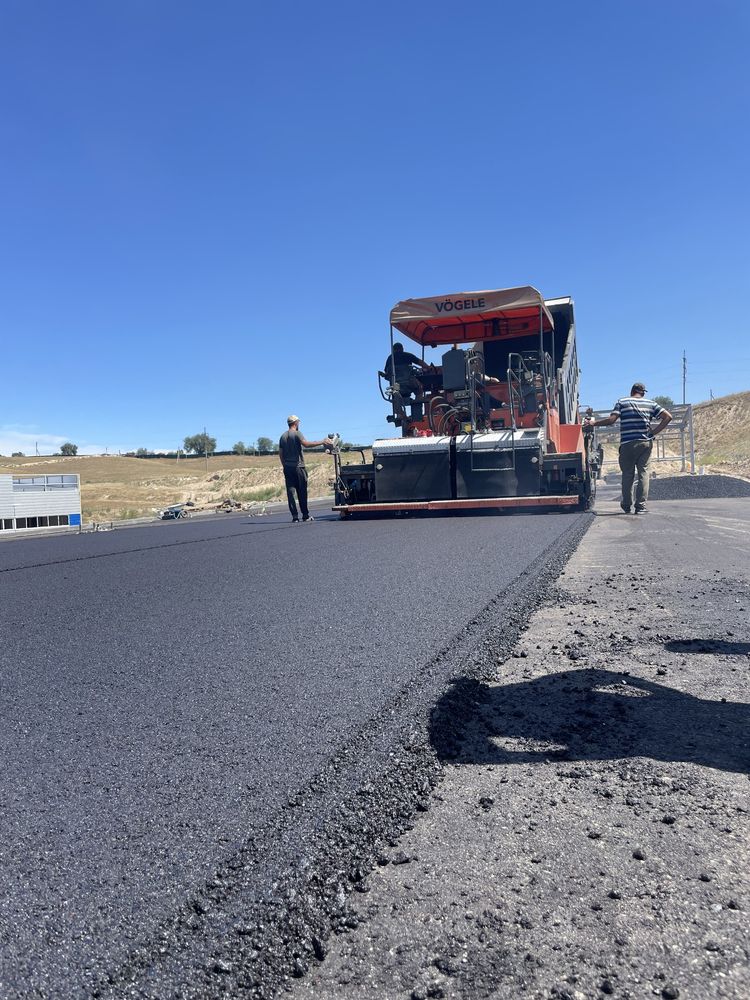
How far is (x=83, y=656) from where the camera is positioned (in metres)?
3.82

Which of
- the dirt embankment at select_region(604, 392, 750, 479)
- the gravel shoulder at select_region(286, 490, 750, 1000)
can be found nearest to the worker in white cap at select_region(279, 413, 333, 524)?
the gravel shoulder at select_region(286, 490, 750, 1000)

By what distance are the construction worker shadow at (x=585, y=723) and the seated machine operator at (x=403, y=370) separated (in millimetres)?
10526

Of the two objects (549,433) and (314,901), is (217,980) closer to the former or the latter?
(314,901)

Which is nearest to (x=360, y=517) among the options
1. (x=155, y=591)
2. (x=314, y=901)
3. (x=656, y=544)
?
(x=656, y=544)

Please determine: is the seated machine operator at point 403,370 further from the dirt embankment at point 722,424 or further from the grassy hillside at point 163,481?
the dirt embankment at point 722,424

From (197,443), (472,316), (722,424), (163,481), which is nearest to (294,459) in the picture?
(472,316)

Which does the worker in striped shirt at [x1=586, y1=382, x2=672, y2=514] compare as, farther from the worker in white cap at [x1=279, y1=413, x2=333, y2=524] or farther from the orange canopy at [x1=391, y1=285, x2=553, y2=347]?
the worker in white cap at [x1=279, y1=413, x2=333, y2=524]

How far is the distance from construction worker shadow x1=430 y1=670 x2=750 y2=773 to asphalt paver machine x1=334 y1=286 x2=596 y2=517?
8869 mm

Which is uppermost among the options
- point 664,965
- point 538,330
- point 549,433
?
point 538,330

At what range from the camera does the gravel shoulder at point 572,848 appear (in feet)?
4.76

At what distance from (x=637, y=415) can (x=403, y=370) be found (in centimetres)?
415

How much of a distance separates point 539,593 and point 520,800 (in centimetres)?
322

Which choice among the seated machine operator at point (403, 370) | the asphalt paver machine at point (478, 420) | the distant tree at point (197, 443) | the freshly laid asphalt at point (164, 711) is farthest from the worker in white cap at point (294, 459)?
the distant tree at point (197, 443)

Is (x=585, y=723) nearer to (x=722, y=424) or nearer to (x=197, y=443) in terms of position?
(x=722, y=424)
